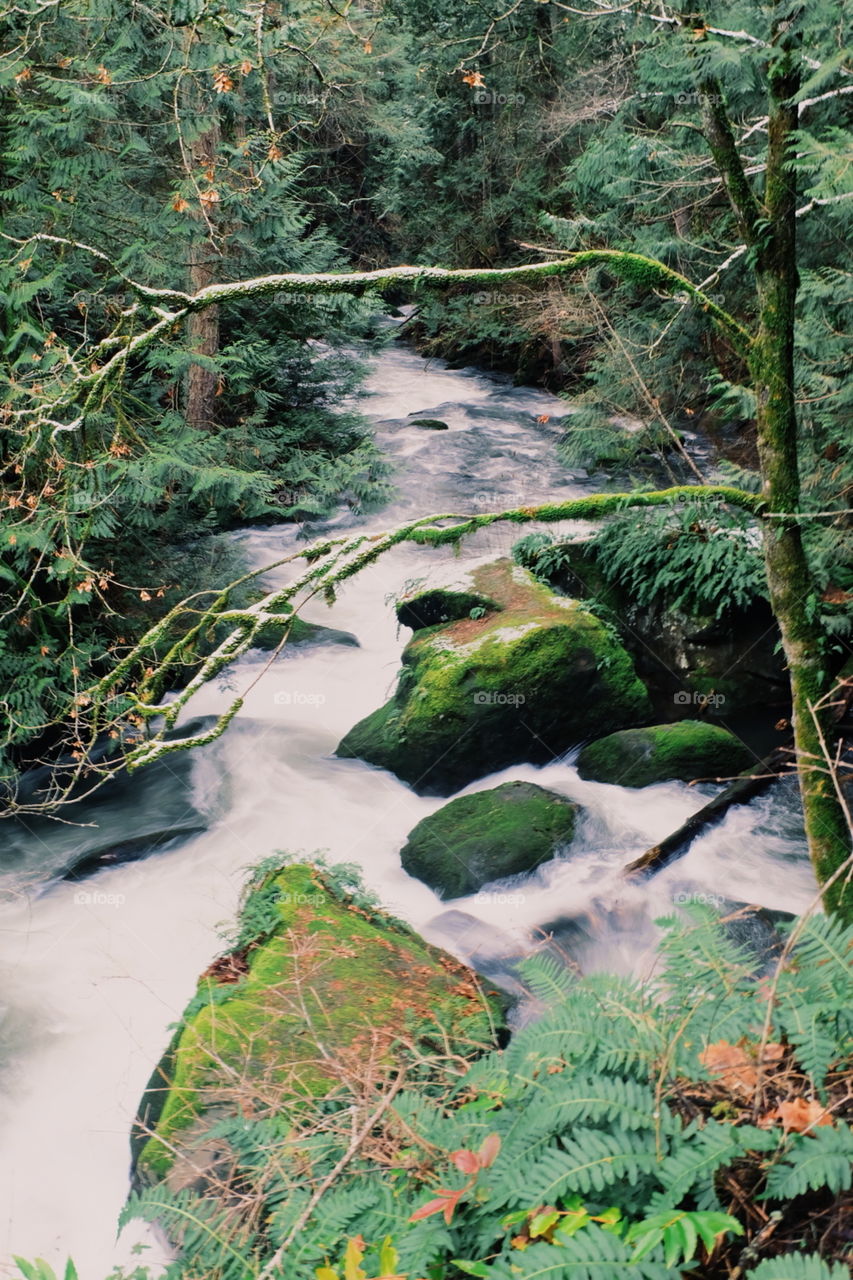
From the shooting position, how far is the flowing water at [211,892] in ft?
17.4

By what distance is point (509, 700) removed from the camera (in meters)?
8.01

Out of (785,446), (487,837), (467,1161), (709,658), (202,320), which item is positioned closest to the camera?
(467,1161)

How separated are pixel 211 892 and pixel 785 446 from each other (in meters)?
5.66

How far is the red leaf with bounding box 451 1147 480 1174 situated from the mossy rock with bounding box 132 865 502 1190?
1372 millimetres

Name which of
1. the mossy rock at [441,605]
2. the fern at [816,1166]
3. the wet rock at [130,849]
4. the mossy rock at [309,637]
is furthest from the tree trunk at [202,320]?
the fern at [816,1166]

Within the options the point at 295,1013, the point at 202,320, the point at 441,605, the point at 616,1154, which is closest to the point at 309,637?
the point at 441,605

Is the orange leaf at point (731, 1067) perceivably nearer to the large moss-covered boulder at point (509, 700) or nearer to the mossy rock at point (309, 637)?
the large moss-covered boulder at point (509, 700)

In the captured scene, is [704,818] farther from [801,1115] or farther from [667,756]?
[801,1115]

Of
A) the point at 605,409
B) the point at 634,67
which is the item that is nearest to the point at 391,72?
the point at 634,67

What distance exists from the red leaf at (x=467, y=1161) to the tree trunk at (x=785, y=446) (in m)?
2.38

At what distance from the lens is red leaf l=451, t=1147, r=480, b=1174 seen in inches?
80.1

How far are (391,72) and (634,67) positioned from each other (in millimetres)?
6569

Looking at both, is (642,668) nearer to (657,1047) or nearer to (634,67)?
(657,1047)

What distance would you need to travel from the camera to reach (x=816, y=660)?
3.95 meters
